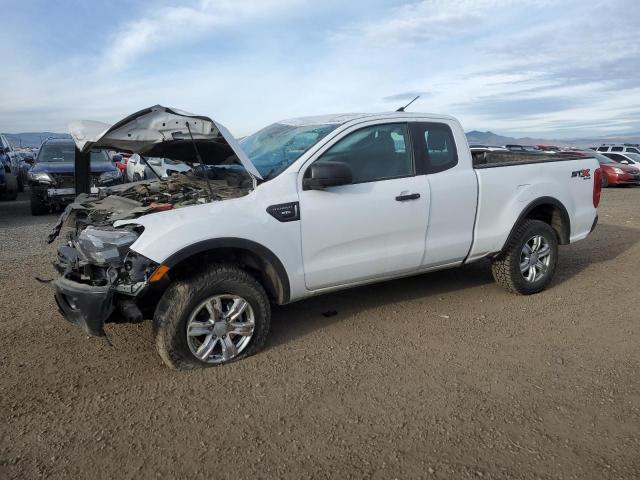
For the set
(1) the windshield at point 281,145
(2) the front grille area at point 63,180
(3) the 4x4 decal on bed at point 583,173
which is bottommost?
(3) the 4x4 decal on bed at point 583,173

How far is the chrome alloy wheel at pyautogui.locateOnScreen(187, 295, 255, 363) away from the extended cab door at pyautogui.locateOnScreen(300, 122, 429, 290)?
0.59 meters

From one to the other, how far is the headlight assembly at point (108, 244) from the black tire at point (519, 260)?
3559 millimetres

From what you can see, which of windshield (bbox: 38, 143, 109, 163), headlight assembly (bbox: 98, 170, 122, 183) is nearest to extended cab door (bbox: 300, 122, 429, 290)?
headlight assembly (bbox: 98, 170, 122, 183)

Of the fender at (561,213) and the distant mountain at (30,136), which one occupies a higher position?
the distant mountain at (30,136)

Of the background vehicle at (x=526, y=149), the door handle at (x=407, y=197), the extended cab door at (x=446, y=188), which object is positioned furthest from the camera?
the background vehicle at (x=526, y=149)

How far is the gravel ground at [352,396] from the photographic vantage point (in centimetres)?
281

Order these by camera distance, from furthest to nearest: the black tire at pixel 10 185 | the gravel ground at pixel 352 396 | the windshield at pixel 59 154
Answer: the black tire at pixel 10 185
the windshield at pixel 59 154
the gravel ground at pixel 352 396

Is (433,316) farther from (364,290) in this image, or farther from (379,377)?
(379,377)

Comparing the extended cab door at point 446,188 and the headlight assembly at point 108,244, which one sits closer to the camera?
the headlight assembly at point 108,244

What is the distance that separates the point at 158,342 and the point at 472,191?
301 cm

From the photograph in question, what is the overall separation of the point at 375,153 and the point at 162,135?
1773mm

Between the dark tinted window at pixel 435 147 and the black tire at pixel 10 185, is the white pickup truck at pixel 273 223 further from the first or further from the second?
the black tire at pixel 10 185

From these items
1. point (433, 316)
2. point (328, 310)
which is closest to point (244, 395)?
point (328, 310)

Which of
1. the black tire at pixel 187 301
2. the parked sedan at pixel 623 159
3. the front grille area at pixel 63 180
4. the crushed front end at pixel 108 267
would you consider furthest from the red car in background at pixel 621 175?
the crushed front end at pixel 108 267
